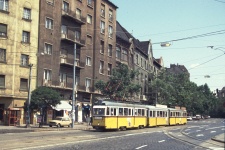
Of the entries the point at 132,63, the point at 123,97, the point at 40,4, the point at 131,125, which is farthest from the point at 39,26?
the point at 132,63

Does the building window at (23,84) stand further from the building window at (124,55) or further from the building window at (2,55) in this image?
the building window at (124,55)

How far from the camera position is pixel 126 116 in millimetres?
30797

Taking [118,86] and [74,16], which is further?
[74,16]

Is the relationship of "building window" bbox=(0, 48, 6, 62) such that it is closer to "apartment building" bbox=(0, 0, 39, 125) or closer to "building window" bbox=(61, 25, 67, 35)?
"apartment building" bbox=(0, 0, 39, 125)

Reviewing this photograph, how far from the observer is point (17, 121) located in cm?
3600

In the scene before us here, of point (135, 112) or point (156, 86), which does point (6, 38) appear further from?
point (156, 86)

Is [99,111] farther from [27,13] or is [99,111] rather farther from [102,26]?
[102,26]

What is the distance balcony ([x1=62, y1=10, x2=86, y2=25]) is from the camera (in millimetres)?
43891

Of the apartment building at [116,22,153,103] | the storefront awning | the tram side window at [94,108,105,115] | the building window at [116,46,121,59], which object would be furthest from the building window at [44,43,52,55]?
the building window at [116,46,121,59]

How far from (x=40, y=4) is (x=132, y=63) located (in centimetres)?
2682

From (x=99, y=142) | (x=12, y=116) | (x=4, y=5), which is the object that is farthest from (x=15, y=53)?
(x=99, y=142)

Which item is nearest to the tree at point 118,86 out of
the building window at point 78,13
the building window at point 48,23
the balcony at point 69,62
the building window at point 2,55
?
the balcony at point 69,62

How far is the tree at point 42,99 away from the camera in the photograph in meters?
33.2

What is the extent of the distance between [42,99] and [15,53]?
7.18 meters
